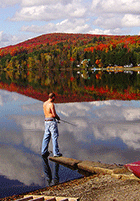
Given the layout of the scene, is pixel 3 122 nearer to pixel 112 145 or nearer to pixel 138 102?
pixel 112 145

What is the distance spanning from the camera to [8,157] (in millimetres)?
13891

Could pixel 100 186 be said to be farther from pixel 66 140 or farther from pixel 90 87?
pixel 90 87

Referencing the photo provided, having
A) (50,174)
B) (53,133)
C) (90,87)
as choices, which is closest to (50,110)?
(53,133)

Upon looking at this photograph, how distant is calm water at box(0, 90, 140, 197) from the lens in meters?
11.5

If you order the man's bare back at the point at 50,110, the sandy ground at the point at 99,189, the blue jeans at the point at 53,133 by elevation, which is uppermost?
the man's bare back at the point at 50,110

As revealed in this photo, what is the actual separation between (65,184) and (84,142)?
5.84 m

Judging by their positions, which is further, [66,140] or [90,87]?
[90,87]

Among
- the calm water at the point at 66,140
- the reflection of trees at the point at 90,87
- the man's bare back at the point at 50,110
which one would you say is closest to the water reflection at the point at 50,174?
the calm water at the point at 66,140

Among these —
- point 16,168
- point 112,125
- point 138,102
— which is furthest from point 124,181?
point 138,102

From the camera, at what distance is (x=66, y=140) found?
54.0 ft

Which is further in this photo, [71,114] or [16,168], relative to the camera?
[71,114]

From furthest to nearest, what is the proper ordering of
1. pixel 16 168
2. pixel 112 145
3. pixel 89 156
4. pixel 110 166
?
pixel 112 145 → pixel 89 156 → pixel 16 168 → pixel 110 166

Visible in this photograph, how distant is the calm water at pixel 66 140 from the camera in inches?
452

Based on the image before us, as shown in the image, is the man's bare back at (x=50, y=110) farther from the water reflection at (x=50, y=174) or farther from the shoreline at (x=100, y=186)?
the shoreline at (x=100, y=186)
